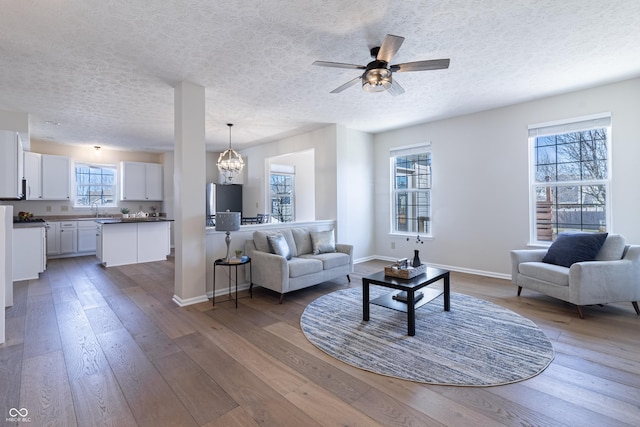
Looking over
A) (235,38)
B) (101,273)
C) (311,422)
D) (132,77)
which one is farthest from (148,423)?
(101,273)

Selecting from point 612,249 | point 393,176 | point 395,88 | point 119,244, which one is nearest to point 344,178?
point 393,176

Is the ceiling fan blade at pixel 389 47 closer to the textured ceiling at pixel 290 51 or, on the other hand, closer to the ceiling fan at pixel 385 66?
the ceiling fan at pixel 385 66

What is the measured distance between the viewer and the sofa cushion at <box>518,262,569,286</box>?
3307 millimetres

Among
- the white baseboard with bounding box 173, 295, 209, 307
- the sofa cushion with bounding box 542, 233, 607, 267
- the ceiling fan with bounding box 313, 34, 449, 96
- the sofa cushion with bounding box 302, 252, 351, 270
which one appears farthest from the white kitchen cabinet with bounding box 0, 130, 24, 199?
the sofa cushion with bounding box 542, 233, 607, 267

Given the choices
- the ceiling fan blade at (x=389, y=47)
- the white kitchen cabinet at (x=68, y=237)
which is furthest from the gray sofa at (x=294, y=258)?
the white kitchen cabinet at (x=68, y=237)

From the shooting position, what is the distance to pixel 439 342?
2641 millimetres

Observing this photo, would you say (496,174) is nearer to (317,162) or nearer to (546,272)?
(546,272)

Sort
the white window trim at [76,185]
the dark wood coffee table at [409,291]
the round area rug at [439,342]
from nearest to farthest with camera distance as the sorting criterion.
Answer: the round area rug at [439,342] → the dark wood coffee table at [409,291] → the white window trim at [76,185]

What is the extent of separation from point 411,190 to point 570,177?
250 cm

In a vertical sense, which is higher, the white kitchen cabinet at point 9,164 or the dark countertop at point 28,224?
the white kitchen cabinet at point 9,164

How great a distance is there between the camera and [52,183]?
682 cm

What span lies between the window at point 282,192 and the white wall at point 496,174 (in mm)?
2992

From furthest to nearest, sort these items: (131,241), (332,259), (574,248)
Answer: (131,241)
(332,259)
(574,248)

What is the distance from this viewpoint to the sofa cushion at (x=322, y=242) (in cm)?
463
